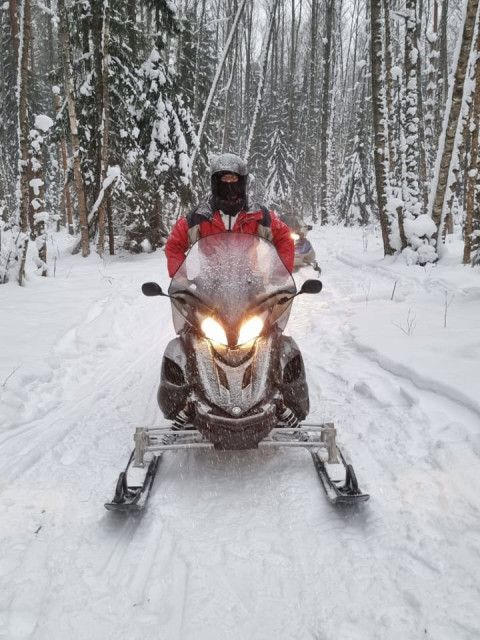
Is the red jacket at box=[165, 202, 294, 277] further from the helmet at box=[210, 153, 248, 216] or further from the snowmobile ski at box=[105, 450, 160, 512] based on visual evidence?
the snowmobile ski at box=[105, 450, 160, 512]

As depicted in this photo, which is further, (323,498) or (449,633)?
(323,498)

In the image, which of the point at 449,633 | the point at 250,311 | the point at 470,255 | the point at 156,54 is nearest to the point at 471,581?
the point at 449,633

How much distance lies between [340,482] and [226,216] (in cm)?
255

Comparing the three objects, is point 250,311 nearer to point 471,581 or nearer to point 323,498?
point 323,498

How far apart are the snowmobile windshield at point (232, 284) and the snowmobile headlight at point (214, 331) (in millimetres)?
32

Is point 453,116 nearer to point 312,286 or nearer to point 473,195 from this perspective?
point 473,195

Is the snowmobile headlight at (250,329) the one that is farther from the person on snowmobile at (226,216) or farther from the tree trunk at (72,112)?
the tree trunk at (72,112)

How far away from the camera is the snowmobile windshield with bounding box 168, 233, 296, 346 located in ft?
10.6

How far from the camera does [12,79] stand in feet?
79.4

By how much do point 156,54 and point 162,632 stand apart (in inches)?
678

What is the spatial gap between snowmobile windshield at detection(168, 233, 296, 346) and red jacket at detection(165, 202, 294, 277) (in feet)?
2.16

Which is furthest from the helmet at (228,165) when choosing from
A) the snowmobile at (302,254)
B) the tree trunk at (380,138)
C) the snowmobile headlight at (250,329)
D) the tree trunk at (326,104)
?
the tree trunk at (326,104)

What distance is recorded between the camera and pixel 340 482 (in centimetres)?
304

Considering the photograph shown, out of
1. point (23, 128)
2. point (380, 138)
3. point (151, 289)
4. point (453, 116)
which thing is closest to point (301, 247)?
point (380, 138)
